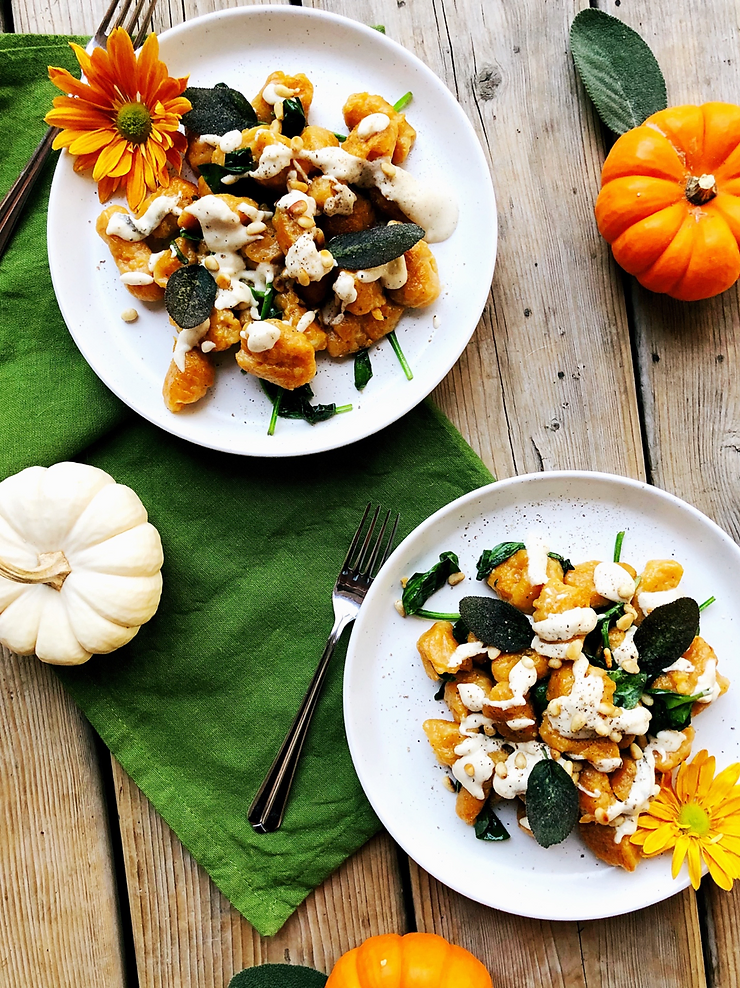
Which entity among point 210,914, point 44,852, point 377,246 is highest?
point 377,246

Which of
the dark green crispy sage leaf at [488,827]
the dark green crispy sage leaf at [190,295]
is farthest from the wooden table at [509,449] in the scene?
the dark green crispy sage leaf at [190,295]

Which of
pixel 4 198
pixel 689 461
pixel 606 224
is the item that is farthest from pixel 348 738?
pixel 4 198

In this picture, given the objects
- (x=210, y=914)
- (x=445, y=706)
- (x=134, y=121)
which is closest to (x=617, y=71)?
(x=134, y=121)

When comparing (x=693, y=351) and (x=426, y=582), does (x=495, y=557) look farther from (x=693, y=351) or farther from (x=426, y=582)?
(x=693, y=351)

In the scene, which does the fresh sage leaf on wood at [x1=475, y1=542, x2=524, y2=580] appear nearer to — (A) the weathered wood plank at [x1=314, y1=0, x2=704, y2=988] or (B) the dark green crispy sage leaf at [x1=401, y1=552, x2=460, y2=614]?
(B) the dark green crispy sage leaf at [x1=401, y1=552, x2=460, y2=614]

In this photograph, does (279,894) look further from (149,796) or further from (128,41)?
(128,41)

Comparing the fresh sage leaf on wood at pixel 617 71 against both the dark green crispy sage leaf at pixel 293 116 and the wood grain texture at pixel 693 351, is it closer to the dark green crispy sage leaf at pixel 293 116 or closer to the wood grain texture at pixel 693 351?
the wood grain texture at pixel 693 351
